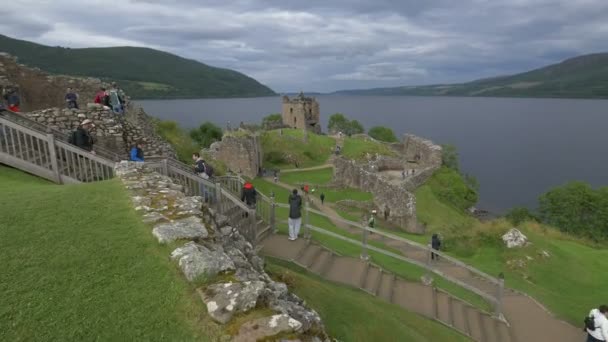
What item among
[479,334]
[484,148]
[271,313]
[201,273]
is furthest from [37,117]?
[484,148]

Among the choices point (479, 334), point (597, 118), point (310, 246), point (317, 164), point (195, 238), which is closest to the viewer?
point (195, 238)

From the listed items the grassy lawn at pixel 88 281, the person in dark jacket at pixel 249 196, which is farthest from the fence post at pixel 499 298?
the grassy lawn at pixel 88 281

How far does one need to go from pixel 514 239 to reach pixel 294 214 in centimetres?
1156

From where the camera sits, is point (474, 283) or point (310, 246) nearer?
point (310, 246)

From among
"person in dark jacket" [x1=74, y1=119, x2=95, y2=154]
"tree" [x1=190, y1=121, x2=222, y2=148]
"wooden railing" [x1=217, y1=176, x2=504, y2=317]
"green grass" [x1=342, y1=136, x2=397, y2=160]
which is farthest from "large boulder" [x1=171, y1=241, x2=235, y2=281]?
"tree" [x1=190, y1=121, x2=222, y2=148]

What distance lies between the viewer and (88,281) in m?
5.11

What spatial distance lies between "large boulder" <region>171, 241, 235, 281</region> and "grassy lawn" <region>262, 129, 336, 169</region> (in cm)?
4702

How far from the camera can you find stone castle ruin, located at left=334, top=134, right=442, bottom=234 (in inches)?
1281

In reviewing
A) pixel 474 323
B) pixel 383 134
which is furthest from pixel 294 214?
pixel 383 134

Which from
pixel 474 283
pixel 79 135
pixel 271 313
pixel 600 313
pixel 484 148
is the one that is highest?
pixel 79 135

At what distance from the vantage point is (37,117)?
14156mm

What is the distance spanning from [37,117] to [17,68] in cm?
718

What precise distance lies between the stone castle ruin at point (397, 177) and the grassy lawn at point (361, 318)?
22.5 metres

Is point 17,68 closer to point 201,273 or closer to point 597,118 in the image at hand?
point 201,273
